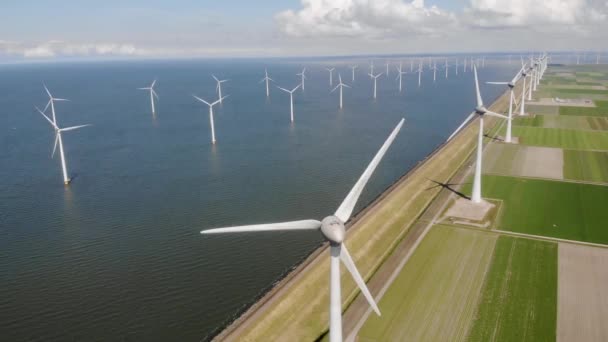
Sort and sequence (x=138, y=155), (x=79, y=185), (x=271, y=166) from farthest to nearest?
(x=138, y=155) → (x=271, y=166) → (x=79, y=185)

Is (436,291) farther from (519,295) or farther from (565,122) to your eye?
(565,122)

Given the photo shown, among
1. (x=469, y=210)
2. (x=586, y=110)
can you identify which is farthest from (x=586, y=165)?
(x=586, y=110)

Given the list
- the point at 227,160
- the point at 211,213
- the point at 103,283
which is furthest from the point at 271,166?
the point at 103,283

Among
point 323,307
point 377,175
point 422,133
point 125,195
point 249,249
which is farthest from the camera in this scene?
point 422,133

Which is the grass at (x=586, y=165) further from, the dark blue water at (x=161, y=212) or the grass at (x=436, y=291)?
the grass at (x=436, y=291)

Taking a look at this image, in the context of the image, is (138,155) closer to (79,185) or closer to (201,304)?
(79,185)

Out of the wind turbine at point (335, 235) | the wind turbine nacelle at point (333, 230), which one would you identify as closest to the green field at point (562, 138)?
the wind turbine at point (335, 235)
